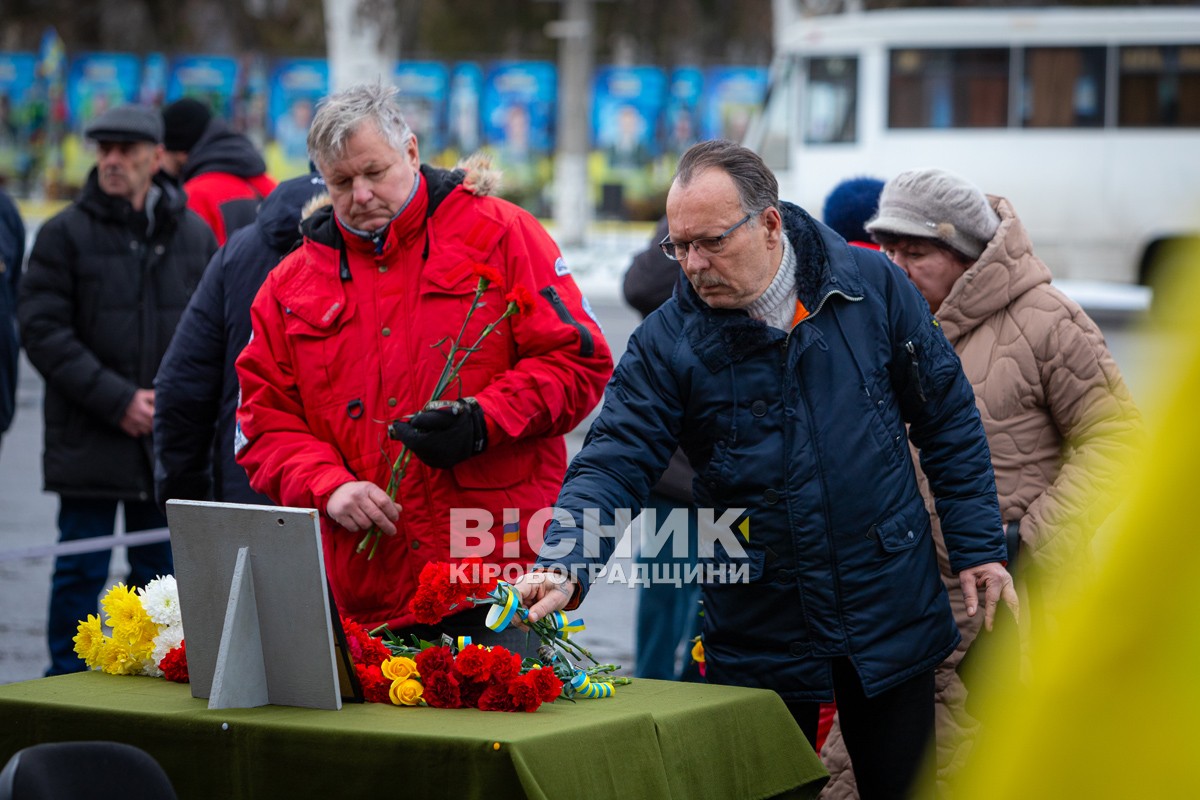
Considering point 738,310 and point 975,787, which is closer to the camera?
point 975,787

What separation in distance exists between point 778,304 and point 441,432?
0.80 meters

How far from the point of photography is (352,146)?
3434 millimetres

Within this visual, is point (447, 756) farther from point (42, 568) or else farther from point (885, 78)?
point (885, 78)

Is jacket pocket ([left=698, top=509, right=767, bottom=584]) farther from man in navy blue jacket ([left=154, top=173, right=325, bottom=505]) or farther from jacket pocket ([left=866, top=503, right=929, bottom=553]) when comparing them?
man in navy blue jacket ([left=154, top=173, right=325, bottom=505])

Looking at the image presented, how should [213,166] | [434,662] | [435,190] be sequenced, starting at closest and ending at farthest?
[434,662] < [435,190] < [213,166]

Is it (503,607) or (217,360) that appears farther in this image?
(217,360)

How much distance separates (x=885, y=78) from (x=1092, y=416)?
16.4 m

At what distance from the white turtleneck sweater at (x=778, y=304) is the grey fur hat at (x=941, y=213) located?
0.76 metres

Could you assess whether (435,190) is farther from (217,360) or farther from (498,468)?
(217,360)

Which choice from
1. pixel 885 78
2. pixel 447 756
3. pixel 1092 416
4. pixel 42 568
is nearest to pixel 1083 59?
pixel 885 78

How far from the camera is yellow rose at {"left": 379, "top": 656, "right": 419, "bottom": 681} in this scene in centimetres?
282

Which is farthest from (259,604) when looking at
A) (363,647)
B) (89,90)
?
(89,90)

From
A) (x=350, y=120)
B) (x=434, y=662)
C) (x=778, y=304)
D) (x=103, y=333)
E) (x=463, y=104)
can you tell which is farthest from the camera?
(x=463, y=104)

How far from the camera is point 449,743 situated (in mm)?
2447
